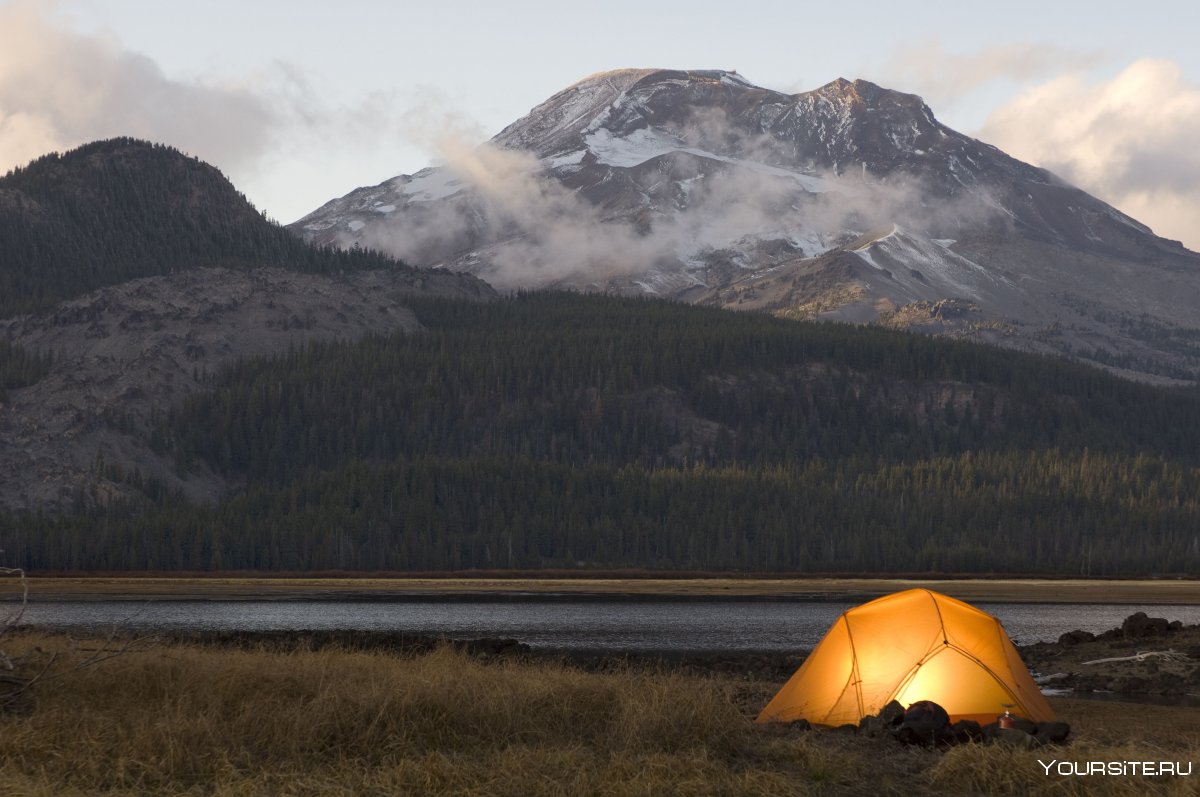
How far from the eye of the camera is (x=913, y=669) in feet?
112

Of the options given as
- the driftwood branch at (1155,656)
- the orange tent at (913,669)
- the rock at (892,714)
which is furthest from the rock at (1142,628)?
the rock at (892,714)

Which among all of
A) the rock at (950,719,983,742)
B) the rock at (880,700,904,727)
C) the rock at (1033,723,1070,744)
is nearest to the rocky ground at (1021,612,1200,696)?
the rock at (1033,723,1070,744)

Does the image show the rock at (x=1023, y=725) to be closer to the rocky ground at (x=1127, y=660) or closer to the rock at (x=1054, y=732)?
the rock at (x=1054, y=732)

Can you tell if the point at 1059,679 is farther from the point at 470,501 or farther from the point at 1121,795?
the point at 470,501

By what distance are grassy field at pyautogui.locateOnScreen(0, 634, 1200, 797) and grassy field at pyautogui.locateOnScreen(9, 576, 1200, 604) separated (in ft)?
316

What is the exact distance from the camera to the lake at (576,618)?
7525 centimetres

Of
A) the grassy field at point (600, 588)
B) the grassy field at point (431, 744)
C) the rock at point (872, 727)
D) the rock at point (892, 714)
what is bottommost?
the grassy field at point (600, 588)

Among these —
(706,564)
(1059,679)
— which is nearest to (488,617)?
(1059,679)

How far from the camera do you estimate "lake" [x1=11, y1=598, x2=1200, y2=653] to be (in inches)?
2963

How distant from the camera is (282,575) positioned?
167 metres

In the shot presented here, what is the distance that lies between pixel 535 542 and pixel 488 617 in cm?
9197

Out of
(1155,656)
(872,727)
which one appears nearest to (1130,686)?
(1155,656)

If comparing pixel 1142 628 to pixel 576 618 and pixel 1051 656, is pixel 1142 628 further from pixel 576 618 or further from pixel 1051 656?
pixel 576 618

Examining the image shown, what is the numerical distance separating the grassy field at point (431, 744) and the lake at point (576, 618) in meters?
34.8
